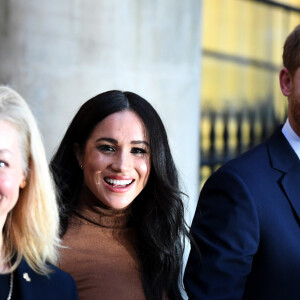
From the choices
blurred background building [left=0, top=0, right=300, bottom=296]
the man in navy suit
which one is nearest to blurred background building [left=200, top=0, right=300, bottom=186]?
blurred background building [left=0, top=0, right=300, bottom=296]

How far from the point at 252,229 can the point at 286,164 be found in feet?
1.09

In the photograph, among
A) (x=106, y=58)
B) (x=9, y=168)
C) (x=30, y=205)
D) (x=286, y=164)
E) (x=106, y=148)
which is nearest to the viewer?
(x=9, y=168)

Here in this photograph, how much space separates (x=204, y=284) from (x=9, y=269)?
76 cm

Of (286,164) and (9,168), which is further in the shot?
(286,164)

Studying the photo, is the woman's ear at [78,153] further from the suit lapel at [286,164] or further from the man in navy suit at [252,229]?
the suit lapel at [286,164]

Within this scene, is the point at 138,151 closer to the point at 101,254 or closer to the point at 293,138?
the point at 101,254

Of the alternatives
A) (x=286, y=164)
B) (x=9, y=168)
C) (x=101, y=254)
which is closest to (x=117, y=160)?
(x=101, y=254)

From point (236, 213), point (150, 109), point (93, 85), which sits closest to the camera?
point (236, 213)

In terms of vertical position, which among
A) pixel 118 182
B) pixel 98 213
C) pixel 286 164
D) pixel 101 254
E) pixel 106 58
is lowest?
pixel 101 254

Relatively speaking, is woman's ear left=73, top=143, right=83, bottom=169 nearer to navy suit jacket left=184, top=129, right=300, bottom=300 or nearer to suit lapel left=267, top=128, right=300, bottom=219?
navy suit jacket left=184, top=129, right=300, bottom=300

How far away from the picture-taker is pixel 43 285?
9.82 feet

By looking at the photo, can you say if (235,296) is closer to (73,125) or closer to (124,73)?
(73,125)

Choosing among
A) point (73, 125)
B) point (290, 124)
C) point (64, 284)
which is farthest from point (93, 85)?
point (64, 284)

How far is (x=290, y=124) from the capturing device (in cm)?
350
